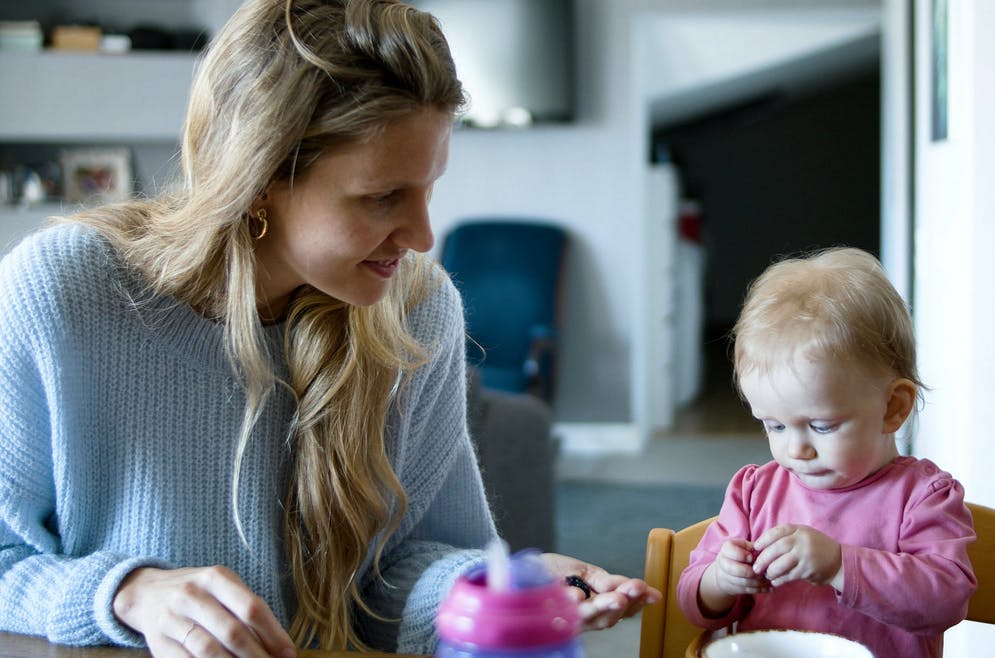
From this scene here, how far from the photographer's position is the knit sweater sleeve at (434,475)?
1.26 meters

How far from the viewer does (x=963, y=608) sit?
94 centimetres

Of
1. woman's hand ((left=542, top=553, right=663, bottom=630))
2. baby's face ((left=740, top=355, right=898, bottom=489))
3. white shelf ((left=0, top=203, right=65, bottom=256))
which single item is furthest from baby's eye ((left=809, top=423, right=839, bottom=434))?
white shelf ((left=0, top=203, right=65, bottom=256))

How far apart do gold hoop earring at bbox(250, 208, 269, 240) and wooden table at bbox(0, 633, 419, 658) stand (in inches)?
17.5

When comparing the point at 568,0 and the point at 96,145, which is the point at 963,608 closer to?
the point at 568,0

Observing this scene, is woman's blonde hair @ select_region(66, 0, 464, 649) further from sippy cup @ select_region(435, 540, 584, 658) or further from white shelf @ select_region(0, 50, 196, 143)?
white shelf @ select_region(0, 50, 196, 143)

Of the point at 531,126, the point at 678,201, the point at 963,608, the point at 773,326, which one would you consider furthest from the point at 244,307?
the point at 678,201

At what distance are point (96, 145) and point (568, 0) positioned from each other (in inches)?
90.3

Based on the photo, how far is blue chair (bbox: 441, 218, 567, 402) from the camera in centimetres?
502

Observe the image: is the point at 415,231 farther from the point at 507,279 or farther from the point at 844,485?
the point at 507,279

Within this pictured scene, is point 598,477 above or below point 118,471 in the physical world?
below

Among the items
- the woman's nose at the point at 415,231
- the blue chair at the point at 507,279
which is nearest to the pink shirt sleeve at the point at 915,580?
the woman's nose at the point at 415,231

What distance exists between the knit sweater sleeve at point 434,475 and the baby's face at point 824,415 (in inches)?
15.2

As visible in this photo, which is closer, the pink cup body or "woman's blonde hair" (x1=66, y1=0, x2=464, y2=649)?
the pink cup body

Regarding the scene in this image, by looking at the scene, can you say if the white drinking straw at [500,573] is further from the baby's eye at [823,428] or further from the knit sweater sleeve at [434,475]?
the knit sweater sleeve at [434,475]
